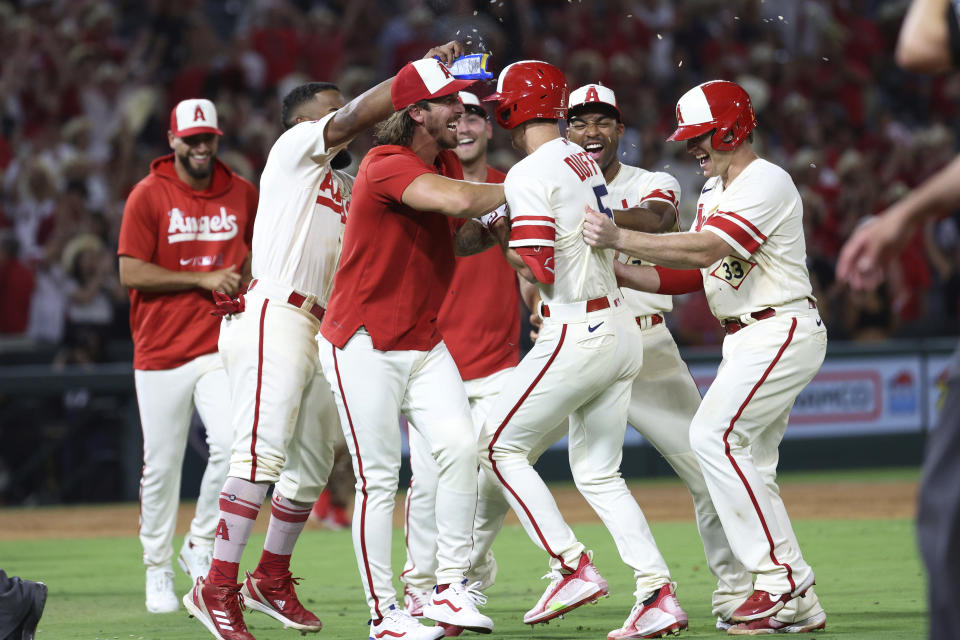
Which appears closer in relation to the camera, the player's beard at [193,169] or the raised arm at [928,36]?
the raised arm at [928,36]

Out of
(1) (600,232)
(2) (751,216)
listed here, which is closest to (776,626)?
(2) (751,216)

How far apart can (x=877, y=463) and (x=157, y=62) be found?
975 cm

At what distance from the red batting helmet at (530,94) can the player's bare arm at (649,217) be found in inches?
27.8

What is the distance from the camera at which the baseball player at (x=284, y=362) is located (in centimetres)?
587

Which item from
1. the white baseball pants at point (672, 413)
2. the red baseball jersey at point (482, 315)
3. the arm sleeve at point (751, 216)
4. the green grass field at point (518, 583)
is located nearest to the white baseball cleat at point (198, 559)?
the green grass field at point (518, 583)

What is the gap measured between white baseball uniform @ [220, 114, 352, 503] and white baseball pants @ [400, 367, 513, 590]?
1.62 feet

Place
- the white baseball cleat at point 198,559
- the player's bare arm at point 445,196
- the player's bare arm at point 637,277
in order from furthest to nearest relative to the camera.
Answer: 1. the white baseball cleat at point 198,559
2. the player's bare arm at point 637,277
3. the player's bare arm at point 445,196

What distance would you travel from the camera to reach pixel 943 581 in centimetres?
309

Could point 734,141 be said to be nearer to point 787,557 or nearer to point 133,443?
point 787,557

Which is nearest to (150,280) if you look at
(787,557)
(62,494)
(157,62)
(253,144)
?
(787,557)

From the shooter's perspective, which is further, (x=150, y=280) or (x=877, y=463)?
(x=877, y=463)

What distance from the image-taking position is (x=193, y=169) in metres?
7.55

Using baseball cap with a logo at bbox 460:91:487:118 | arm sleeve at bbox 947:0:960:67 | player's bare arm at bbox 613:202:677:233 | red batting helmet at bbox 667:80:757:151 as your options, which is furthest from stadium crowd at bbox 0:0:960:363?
arm sleeve at bbox 947:0:960:67

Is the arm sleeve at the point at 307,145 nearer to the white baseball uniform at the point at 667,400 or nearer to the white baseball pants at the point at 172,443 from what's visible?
the white baseball uniform at the point at 667,400
